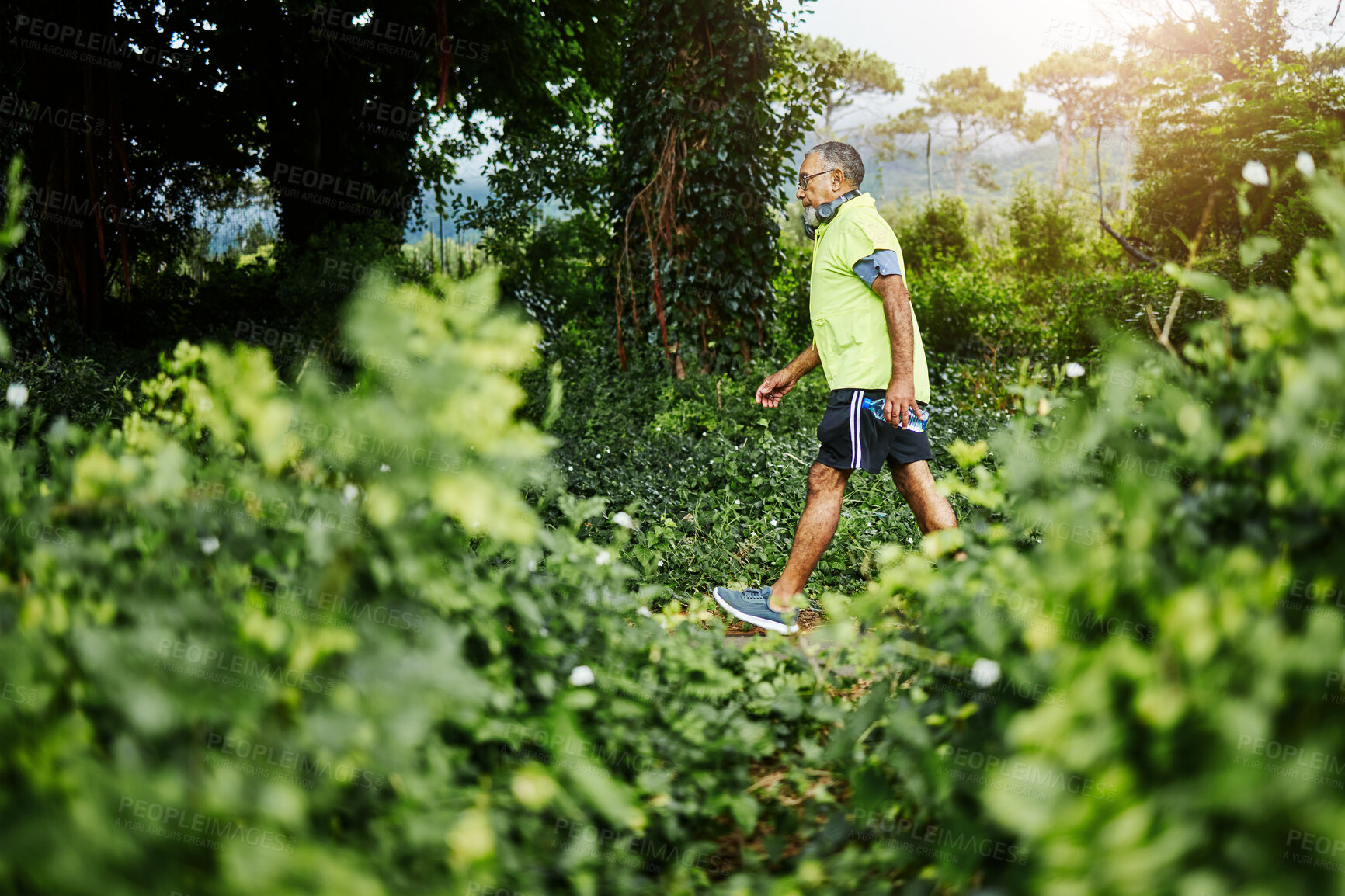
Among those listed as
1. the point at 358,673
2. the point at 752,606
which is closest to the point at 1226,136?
the point at 752,606

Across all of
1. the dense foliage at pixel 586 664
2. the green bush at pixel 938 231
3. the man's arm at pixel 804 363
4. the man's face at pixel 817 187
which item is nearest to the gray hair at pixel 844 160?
the man's face at pixel 817 187

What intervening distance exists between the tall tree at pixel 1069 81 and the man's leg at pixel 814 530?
45.4 metres

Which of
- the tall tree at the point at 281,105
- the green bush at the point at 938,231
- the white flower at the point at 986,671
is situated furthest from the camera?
the green bush at the point at 938,231

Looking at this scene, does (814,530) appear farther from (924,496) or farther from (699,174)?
(699,174)

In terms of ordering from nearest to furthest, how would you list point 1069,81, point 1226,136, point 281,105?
point 1226,136
point 281,105
point 1069,81

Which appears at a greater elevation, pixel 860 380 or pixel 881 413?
pixel 860 380

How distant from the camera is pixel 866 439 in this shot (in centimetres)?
320

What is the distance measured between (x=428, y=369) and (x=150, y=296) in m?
13.6

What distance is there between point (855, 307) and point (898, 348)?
283 millimetres

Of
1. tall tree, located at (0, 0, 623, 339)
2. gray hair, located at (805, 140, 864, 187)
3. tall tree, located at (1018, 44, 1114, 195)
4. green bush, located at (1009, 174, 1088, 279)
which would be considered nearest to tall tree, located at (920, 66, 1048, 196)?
tall tree, located at (1018, 44, 1114, 195)

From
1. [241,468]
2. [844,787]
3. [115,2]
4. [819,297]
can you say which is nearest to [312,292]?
[115,2]

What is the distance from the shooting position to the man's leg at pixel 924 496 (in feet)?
10.4

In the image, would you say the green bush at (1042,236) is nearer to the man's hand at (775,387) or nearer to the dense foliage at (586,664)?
the man's hand at (775,387)

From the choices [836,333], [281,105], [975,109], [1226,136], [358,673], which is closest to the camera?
[358,673]
